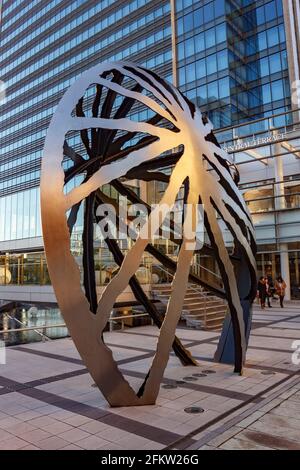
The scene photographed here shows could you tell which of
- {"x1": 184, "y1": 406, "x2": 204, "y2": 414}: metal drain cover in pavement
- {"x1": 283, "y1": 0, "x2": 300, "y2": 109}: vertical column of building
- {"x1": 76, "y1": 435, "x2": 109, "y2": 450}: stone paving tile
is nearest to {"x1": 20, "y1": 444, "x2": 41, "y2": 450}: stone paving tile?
{"x1": 76, "y1": 435, "x2": 109, "y2": 450}: stone paving tile

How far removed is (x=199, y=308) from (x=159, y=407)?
1035 centimetres

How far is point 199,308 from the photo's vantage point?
53.9ft

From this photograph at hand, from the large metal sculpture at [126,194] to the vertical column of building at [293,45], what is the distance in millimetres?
30461

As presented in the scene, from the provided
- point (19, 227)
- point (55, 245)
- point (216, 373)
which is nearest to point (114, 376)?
point (55, 245)

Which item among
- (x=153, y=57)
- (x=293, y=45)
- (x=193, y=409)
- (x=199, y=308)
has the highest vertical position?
(x=153, y=57)

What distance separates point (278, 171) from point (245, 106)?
469 inches

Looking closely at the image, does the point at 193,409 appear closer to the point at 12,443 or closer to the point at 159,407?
the point at 159,407

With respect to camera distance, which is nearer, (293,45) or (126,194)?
(126,194)

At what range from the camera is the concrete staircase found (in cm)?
1534

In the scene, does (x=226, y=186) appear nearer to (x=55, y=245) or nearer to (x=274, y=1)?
(x=55, y=245)

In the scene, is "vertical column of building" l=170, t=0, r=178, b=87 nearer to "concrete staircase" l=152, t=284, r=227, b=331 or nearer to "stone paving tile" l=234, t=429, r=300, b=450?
"concrete staircase" l=152, t=284, r=227, b=331

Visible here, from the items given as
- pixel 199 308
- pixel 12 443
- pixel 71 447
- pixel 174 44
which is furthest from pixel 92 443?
pixel 174 44

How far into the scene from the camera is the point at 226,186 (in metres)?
8.94

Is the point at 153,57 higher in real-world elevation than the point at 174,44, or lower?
higher
